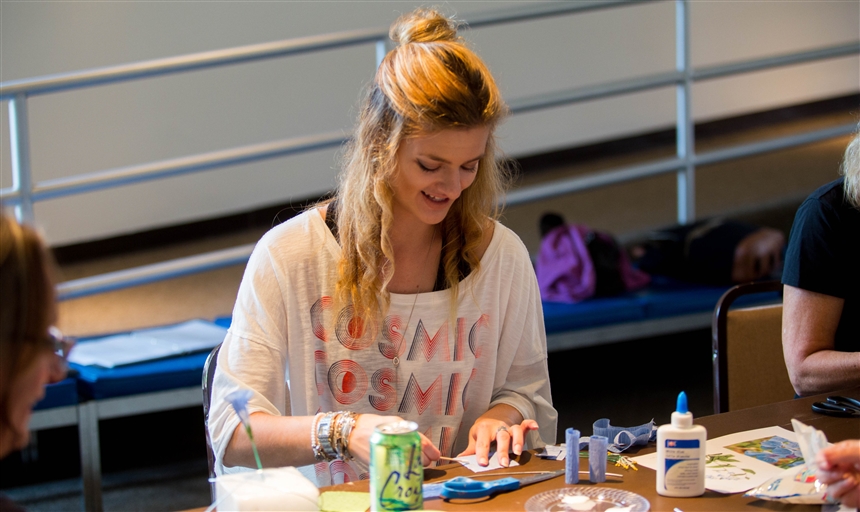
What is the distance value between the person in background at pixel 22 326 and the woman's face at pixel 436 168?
72cm

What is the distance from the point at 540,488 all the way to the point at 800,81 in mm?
7427

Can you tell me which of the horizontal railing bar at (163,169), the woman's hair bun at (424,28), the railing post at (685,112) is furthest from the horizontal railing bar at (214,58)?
the woman's hair bun at (424,28)

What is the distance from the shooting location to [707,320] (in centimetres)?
328

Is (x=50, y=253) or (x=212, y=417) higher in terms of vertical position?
(x=50, y=253)

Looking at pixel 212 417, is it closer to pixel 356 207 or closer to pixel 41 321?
pixel 356 207

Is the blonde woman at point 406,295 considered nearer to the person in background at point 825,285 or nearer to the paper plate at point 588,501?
the paper plate at point 588,501

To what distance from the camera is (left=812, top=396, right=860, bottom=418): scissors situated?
1455 mm

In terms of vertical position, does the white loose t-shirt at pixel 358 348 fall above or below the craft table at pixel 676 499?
above

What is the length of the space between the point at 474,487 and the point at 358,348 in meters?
0.44

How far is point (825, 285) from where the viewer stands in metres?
1.68

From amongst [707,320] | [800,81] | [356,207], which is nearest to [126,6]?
[707,320]

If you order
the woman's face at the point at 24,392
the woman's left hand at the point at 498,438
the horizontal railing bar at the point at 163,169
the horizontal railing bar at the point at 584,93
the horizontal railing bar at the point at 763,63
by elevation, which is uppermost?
the horizontal railing bar at the point at 763,63

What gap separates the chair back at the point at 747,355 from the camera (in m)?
1.87

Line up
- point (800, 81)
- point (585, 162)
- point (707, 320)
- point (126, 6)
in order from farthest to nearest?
point (800, 81) → point (585, 162) → point (126, 6) → point (707, 320)
